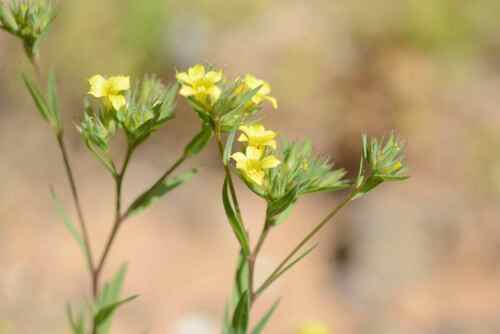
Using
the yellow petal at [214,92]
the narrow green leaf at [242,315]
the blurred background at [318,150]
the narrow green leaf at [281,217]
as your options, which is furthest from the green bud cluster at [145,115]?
the blurred background at [318,150]

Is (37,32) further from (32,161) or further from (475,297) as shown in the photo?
(475,297)

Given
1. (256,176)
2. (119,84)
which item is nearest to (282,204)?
(256,176)

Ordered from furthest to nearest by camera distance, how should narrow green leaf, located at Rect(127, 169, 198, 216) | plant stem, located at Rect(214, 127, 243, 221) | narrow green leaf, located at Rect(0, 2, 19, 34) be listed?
narrow green leaf, located at Rect(127, 169, 198, 216)
narrow green leaf, located at Rect(0, 2, 19, 34)
plant stem, located at Rect(214, 127, 243, 221)

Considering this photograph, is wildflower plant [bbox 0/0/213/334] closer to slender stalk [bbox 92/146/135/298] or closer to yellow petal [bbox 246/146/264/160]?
slender stalk [bbox 92/146/135/298]

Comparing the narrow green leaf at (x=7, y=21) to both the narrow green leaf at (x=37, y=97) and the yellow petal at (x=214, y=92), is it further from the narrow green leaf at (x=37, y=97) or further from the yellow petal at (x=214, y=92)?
the yellow petal at (x=214, y=92)

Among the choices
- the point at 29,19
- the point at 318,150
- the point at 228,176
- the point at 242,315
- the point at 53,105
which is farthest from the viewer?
the point at 318,150

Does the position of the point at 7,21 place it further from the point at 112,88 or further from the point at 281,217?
the point at 281,217

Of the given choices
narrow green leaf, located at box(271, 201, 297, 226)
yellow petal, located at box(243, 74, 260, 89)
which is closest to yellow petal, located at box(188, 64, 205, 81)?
yellow petal, located at box(243, 74, 260, 89)
